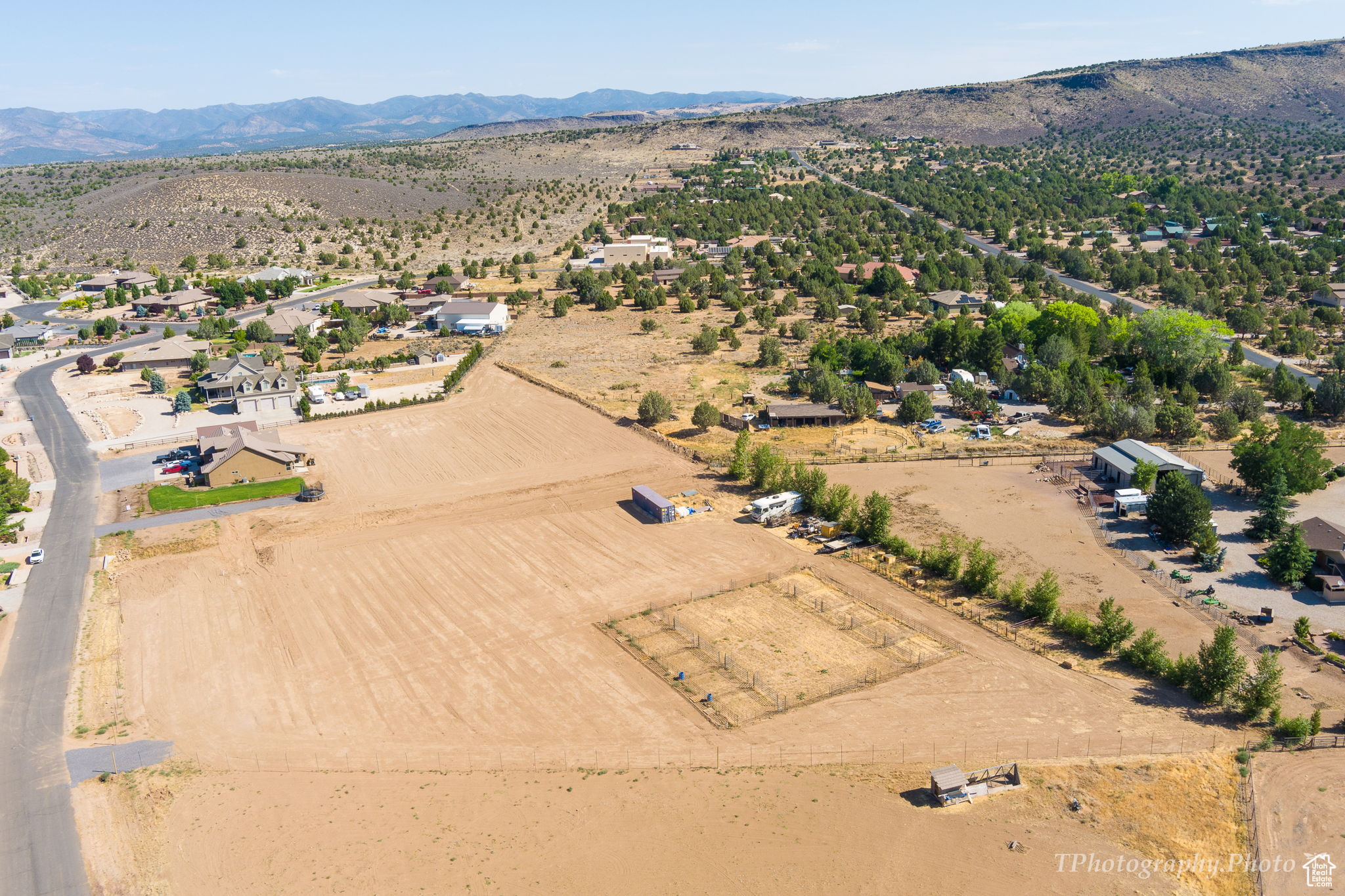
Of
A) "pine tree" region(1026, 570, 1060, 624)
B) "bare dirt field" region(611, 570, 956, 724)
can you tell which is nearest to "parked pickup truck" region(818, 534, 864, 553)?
"bare dirt field" region(611, 570, 956, 724)

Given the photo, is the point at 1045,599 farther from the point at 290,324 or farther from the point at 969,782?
the point at 290,324

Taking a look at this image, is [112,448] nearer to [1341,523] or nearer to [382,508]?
[382,508]

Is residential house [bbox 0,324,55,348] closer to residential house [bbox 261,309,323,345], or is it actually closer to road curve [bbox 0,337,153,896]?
residential house [bbox 261,309,323,345]

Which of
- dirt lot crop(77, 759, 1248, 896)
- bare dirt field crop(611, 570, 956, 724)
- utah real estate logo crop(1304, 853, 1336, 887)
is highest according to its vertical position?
bare dirt field crop(611, 570, 956, 724)

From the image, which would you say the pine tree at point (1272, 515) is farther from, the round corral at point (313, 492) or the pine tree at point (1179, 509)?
the round corral at point (313, 492)

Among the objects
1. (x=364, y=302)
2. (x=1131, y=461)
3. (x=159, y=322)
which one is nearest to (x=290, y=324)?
(x=364, y=302)

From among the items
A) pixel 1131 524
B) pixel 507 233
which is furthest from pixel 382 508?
pixel 507 233

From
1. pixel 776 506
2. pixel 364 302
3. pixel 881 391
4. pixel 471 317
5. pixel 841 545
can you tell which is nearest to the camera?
pixel 841 545
